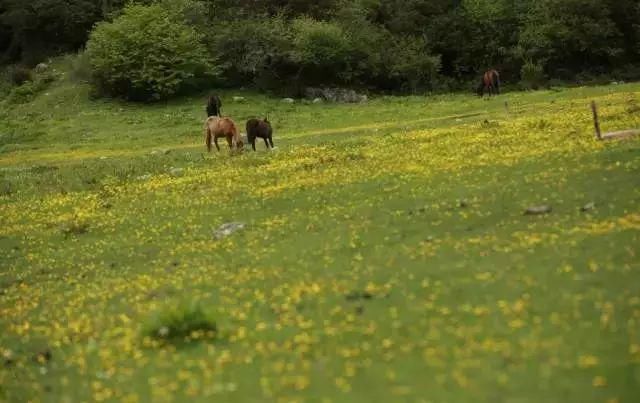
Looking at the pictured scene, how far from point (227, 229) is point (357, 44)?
4662 cm

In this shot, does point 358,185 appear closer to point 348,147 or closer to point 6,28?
point 348,147

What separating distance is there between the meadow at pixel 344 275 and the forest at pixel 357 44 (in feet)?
98.1

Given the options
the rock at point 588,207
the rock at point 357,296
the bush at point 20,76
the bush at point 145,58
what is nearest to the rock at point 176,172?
the rock at point 588,207

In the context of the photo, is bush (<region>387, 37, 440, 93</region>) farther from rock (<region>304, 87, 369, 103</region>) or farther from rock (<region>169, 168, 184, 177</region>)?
rock (<region>169, 168, 184, 177</region>)

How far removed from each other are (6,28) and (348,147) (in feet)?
224

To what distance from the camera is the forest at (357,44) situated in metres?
60.8

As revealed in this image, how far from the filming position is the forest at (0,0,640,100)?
199 feet

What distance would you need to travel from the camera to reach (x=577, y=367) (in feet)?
32.8

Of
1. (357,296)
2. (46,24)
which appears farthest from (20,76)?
(357,296)

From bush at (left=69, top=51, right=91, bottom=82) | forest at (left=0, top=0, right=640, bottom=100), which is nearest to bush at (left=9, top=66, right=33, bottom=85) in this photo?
forest at (left=0, top=0, right=640, bottom=100)

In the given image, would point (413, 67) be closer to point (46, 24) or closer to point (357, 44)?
point (357, 44)

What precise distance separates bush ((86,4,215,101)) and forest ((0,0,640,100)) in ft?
0.27

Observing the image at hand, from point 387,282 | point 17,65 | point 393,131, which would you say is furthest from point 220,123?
point 17,65

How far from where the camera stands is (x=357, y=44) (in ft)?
213
